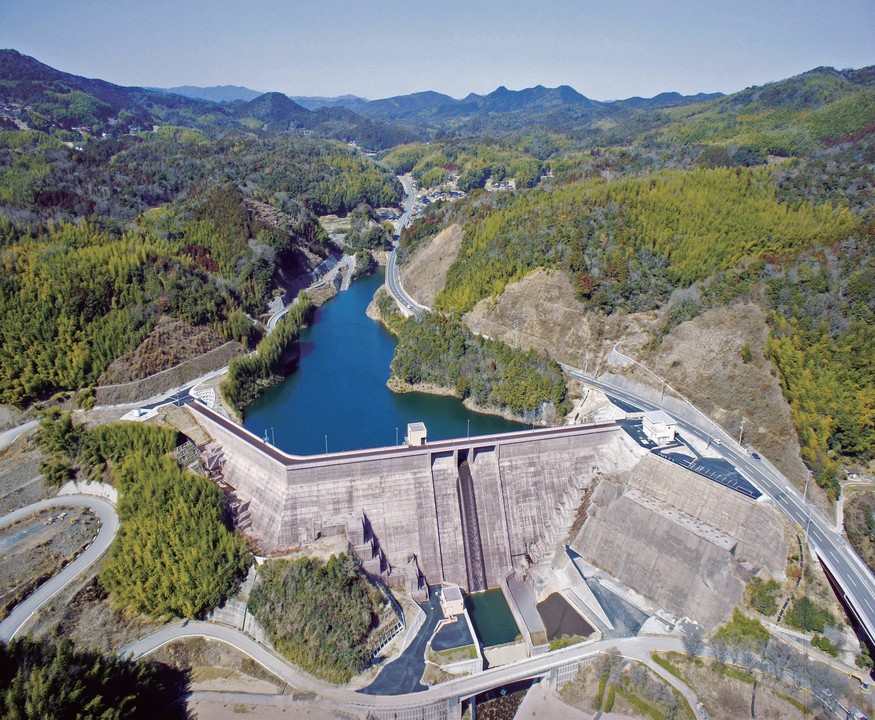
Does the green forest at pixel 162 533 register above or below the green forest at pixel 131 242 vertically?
below

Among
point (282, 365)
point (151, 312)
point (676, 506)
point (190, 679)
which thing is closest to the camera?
point (190, 679)

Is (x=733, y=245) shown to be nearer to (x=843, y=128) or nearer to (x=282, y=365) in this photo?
(x=282, y=365)

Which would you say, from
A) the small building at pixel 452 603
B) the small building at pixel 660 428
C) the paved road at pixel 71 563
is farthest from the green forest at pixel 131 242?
the small building at pixel 660 428

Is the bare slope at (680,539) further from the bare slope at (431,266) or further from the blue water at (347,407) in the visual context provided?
the bare slope at (431,266)

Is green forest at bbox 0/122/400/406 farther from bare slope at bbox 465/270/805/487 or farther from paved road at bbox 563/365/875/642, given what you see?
paved road at bbox 563/365/875/642

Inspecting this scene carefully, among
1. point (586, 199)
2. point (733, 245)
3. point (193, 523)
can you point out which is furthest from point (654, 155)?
point (193, 523)

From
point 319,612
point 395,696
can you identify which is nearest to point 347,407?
point 319,612

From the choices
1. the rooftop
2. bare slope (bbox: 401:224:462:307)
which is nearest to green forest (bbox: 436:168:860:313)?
bare slope (bbox: 401:224:462:307)
